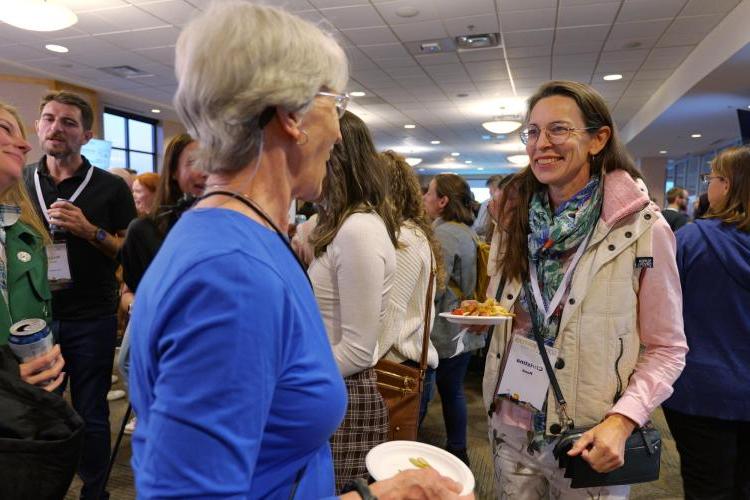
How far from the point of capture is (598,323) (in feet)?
4.09

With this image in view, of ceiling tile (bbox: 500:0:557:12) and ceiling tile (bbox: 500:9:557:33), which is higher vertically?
ceiling tile (bbox: 500:9:557:33)

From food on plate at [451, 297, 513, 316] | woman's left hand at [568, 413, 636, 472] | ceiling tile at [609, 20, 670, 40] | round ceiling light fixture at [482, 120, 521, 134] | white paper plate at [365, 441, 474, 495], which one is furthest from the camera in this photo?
round ceiling light fixture at [482, 120, 521, 134]

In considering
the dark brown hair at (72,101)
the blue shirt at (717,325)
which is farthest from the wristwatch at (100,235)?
the blue shirt at (717,325)

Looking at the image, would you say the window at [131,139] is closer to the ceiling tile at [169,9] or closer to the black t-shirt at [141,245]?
the ceiling tile at [169,9]

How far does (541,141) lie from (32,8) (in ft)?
16.1

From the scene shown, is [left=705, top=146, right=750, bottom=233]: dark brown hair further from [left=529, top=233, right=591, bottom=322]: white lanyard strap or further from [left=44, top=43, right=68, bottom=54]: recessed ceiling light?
[left=44, top=43, right=68, bottom=54]: recessed ceiling light

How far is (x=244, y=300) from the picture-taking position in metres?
0.55

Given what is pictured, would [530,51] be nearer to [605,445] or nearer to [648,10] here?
[648,10]

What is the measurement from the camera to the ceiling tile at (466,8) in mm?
4961

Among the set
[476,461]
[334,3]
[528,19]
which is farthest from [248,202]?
[528,19]

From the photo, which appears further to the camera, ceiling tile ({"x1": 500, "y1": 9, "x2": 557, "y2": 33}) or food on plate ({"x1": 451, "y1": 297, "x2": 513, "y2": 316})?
ceiling tile ({"x1": 500, "y1": 9, "x2": 557, "y2": 33})

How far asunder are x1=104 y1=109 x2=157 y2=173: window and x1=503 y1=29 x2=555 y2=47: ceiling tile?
8.67 meters

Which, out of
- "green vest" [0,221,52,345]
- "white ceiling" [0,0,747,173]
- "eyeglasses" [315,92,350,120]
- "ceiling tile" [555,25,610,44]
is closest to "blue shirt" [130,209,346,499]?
"eyeglasses" [315,92,350,120]

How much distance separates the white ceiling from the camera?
5.14m
